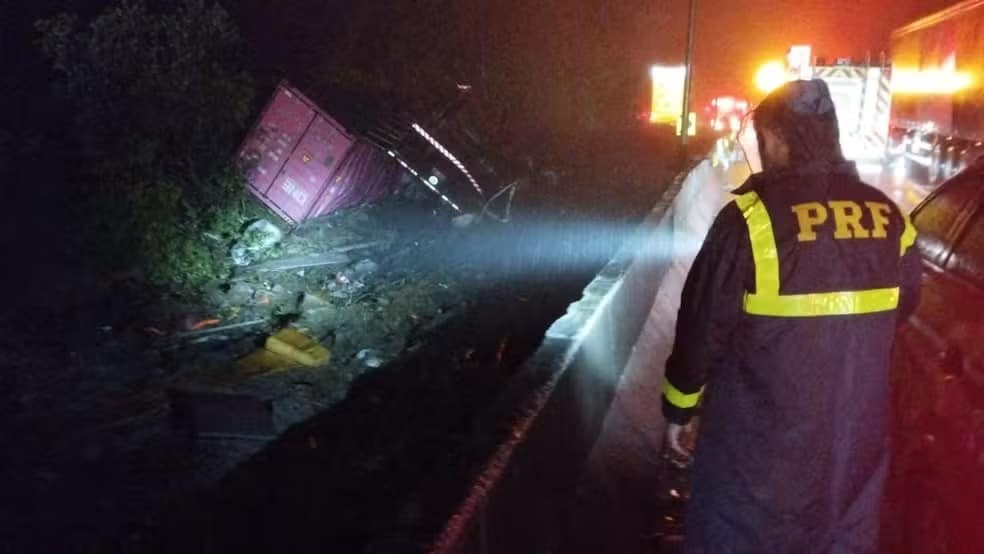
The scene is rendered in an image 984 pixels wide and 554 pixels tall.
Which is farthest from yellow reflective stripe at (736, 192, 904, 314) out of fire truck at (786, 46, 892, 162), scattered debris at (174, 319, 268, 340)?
fire truck at (786, 46, 892, 162)

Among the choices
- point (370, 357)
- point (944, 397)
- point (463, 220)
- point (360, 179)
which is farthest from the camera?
point (360, 179)

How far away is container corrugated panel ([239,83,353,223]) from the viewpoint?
14.2 m

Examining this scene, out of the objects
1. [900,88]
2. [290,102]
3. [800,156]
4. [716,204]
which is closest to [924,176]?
[900,88]

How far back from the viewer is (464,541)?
2770 mm

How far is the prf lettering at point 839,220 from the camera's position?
2.37 meters

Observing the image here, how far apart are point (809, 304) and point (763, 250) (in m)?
0.20

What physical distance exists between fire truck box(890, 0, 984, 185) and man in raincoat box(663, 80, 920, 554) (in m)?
10.3

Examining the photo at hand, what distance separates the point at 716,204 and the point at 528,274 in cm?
362

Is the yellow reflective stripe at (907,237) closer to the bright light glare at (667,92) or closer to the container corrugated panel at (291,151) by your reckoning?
the container corrugated panel at (291,151)

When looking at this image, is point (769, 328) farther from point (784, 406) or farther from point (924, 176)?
point (924, 176)

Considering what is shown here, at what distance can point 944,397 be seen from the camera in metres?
3.35

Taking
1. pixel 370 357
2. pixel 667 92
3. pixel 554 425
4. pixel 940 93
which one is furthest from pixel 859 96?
pixel 554 425

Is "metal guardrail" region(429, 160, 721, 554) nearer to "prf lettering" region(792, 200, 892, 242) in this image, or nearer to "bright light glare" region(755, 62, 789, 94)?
"prf lettering" region(792, 200, 892, 242)

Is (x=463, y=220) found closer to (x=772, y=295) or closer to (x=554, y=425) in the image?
(x=554, y=425)
